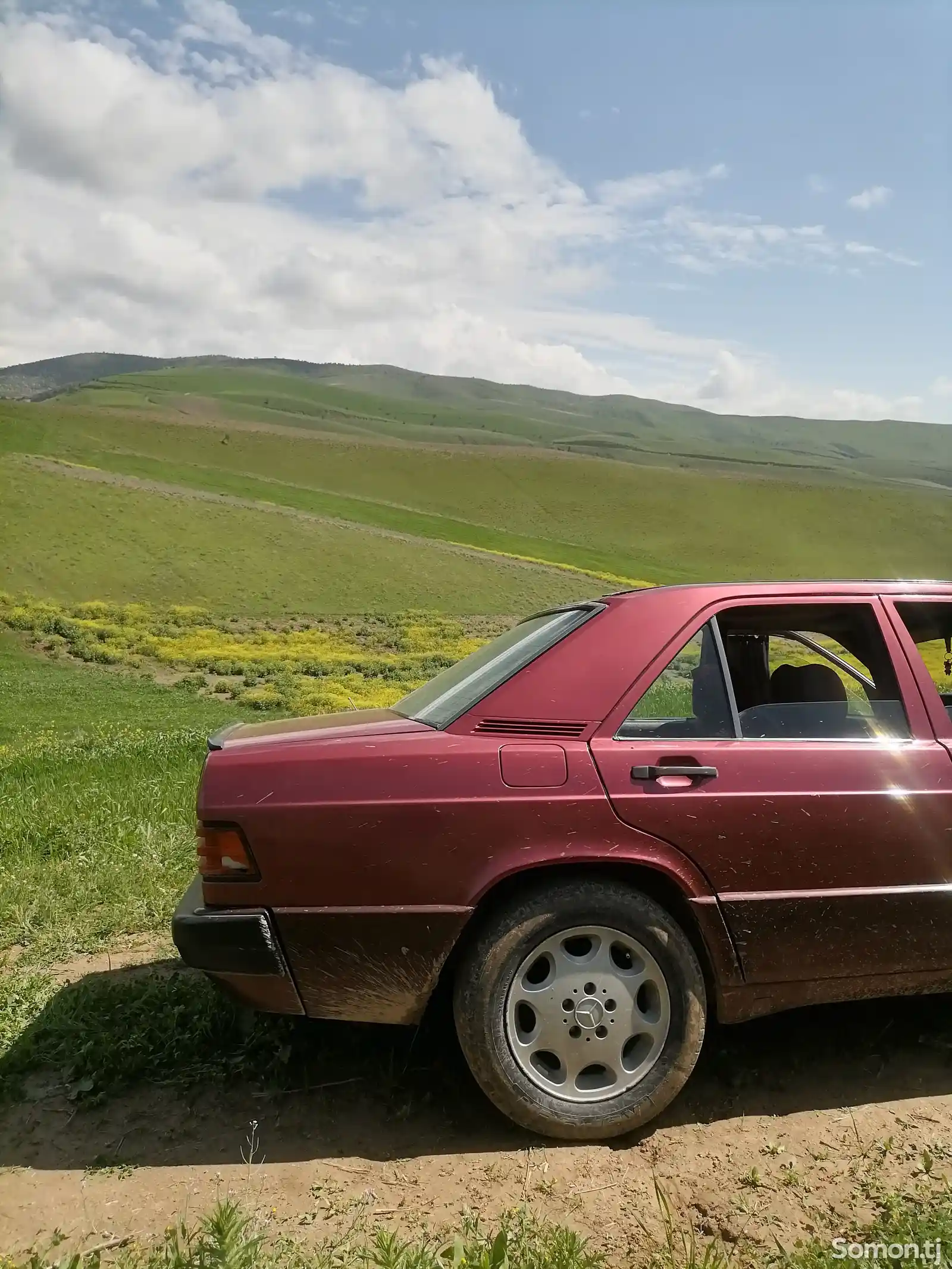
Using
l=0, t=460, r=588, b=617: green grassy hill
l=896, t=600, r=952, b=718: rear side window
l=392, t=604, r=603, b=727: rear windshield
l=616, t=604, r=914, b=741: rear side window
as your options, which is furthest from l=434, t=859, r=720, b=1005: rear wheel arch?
l=0, t=460, r=588, b=617: green grassy hill

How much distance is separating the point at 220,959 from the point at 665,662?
1742 mm

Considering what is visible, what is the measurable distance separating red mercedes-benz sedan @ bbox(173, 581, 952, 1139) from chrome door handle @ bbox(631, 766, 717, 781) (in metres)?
0.01

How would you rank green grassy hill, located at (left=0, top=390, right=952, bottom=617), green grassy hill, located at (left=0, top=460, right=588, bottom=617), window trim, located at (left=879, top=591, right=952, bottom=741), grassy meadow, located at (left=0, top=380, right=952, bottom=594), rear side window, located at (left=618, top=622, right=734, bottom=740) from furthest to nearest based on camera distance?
1. grassy meadow, located at (left=0, top=380, right=952, bottom=594)
2. green grassy hill, located at (left=0, top=390, right=952, bottom=617)
3. green grassy hill, located at (left=0, top=460, right=588, bottom=617)
4. window trim, located at (left=879, top=591, right=952, bottom=741)
5. rear side window, located at (left=618, top=622, right=734, bottom=740)

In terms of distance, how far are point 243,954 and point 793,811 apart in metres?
1.82

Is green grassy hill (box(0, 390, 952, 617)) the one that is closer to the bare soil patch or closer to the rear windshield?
the rear windshield

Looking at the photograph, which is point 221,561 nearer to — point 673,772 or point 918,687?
point 918,687

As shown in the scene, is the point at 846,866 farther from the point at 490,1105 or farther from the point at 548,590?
the point at 548,590

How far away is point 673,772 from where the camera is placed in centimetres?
299

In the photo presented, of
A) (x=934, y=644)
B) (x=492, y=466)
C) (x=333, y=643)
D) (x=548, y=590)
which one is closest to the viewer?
(x=934, y=644)

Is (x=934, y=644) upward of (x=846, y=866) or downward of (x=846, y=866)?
upward

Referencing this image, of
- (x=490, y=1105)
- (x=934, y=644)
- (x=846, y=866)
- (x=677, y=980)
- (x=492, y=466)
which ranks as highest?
(x=492, y=466)

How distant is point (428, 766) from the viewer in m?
2.94

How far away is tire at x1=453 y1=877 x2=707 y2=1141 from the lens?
2.85 meters

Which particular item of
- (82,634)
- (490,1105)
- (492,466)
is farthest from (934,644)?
(492,466)
